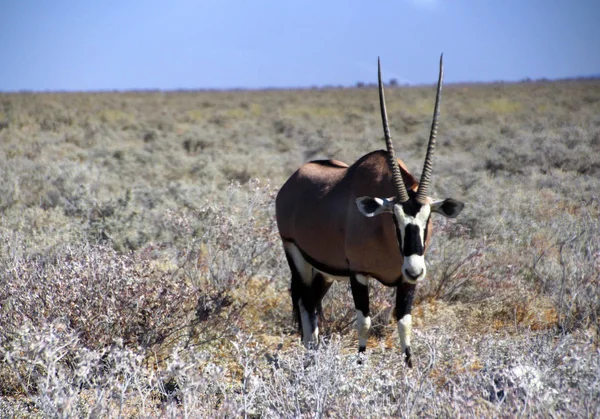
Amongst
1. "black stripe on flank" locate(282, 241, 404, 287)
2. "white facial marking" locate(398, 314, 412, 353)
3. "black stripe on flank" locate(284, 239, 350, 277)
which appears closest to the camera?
"white facial marking" locate(398, 314, 412, 353)

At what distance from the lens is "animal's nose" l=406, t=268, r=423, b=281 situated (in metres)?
3.95

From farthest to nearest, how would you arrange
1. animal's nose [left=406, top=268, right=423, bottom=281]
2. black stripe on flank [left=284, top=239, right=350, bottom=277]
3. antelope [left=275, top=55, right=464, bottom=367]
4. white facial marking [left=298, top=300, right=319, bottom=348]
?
1. white facial marking [left=298, top=300, right=319, bottom=348]
2. black stripe on flank [left=284, top=239, right=350, bottom=277]
3. antelope [left=275, top=55, right=464, bottom=367]
4. animal's nose [left=406, top=268, right=423, bottom=281]

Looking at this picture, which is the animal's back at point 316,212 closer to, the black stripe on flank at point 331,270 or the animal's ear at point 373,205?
the black stripe on flank at point 331,270

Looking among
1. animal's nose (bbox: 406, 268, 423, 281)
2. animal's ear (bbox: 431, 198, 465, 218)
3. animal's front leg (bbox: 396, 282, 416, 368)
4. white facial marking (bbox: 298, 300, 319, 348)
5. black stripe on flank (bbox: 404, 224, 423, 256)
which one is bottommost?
white facial marking (bbox: 298, 300, 319, 348)

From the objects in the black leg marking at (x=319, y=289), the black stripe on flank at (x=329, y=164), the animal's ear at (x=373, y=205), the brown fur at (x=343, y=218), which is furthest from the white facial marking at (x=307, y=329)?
the animal's ear at (x=373, y=205)

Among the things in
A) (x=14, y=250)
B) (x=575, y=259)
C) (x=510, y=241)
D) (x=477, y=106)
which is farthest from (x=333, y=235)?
(x=477, y=106)

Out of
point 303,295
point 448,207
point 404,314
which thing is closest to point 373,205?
point 448,207

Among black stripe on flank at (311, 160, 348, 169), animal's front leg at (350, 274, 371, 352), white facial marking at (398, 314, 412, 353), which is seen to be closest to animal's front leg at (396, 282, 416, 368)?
white facial marking at (398, 314, 412, 353)

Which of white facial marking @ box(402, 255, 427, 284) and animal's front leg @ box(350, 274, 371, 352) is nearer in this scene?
white facial marking @ box(402, 255, 427, 284)

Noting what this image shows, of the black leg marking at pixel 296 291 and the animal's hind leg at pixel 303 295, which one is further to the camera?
the black leg marking at pixel 296 291

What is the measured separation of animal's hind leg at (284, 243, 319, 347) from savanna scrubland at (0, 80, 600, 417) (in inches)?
12.3

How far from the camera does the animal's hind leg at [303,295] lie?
552 centimetres

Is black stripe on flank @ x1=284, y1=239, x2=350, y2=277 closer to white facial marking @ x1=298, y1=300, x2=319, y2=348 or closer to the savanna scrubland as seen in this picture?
white facial marking @ x1=298, y1=300, x2=319, y2=348

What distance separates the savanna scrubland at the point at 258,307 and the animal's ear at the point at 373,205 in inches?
34.2
